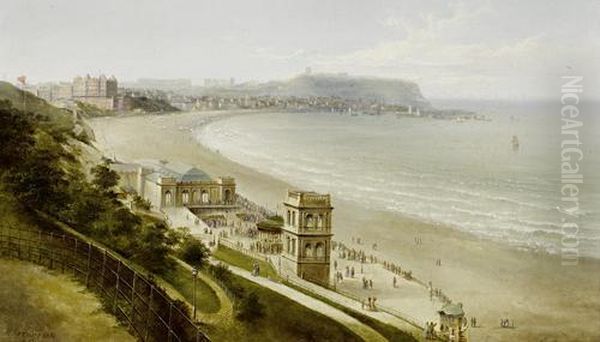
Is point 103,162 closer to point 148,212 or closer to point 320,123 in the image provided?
point 148,212

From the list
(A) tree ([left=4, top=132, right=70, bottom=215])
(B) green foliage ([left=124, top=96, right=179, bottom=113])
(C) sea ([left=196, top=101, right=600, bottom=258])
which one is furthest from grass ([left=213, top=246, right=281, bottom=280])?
(B) green foliage ([left=124, top=96, right=179, bottom=113])

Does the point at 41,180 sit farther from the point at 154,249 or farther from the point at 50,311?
the point at 50,311

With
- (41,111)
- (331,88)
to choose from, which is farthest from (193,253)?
A: (331,88)

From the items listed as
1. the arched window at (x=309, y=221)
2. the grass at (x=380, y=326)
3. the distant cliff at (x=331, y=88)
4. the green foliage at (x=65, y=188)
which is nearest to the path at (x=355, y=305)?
the grass at (x=380, y=326)

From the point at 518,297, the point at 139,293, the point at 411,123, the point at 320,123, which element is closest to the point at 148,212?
the point at 139,293

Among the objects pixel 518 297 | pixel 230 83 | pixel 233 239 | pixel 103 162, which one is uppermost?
pixel 230 83
